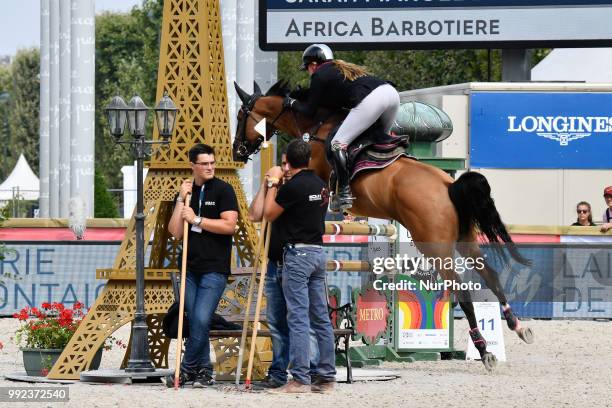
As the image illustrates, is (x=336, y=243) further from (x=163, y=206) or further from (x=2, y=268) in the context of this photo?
(x=163, y=206)

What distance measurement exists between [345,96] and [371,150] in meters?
0.50

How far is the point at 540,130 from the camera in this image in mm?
26578

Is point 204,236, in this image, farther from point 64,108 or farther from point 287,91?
point 64,108

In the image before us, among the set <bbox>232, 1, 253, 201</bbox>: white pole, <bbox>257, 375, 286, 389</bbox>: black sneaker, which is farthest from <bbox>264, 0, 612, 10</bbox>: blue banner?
<bbox>257, 375, 286, 389</bbox>: black sneaker

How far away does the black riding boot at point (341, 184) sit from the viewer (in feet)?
43.2

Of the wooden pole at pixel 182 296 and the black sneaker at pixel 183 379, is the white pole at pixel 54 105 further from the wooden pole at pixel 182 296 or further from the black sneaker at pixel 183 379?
the wooden pole at pixel 182 296

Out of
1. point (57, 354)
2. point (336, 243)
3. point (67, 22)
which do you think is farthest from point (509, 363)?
point (67, 22)

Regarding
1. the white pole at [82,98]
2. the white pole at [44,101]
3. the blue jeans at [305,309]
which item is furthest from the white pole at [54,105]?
the blue jeans at [305,309]

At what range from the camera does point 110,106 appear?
1384 cm

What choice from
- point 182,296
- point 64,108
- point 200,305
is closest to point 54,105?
point 64,108

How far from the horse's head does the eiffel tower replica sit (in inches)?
8.2

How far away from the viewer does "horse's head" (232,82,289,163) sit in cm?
1413

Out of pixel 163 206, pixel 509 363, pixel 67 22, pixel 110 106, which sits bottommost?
pixel 509 363

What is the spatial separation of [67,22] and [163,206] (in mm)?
19664
